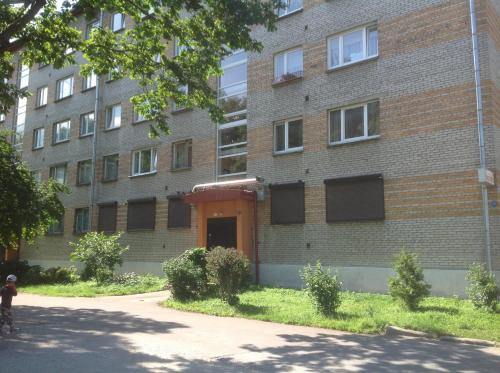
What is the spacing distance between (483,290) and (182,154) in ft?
46.4

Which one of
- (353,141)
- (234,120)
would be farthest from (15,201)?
(353,141)

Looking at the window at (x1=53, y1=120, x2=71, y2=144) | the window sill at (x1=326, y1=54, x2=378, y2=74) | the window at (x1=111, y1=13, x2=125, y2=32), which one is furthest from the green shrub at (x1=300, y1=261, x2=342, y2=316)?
the window at (x1=53, y1=120, x2=71, y2=144)

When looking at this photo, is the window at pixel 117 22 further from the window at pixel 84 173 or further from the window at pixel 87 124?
the window at pixel 84 173

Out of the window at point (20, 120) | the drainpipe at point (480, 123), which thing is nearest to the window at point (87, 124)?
the window at point (20, 120)

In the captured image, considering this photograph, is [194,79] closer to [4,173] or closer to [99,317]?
[99,317]

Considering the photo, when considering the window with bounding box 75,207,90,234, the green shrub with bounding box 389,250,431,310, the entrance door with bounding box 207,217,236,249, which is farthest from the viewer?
the window with bounding box 75,207,90,234

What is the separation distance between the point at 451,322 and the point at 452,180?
198 inches

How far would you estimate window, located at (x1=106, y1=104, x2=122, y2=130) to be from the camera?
85.3 ft

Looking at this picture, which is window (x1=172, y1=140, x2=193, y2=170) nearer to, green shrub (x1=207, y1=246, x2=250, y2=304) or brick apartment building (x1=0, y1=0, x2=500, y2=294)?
brick apartment building (x1=0, y1=0, x2=500, y2=294)

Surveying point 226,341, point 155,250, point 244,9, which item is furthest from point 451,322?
point 155,250

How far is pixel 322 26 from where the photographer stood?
17.8 metres

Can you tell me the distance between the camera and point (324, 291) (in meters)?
11.3

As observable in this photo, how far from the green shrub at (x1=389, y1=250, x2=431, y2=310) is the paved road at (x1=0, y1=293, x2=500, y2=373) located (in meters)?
2.39

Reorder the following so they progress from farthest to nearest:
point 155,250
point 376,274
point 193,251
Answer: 1. point 155,250
2. point 193,251
3. point 376,274
